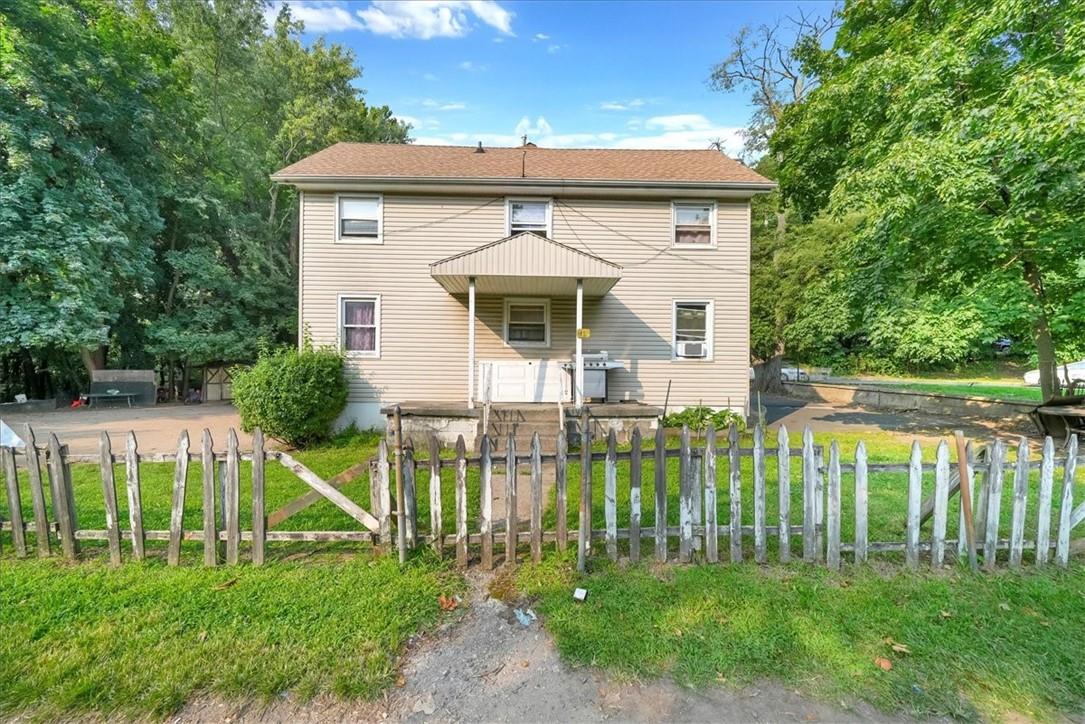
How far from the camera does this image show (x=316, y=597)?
3.25 m

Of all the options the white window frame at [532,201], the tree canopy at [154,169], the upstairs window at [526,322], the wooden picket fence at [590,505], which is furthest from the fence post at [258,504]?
the tree canopy at [154,169]

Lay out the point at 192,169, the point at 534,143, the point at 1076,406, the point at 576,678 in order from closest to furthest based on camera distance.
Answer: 1. the point at 576,678
2. the point at 1076,406
3. the point at 534,143
4. the point at 192,169

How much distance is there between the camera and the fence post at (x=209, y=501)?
3527 millimetres

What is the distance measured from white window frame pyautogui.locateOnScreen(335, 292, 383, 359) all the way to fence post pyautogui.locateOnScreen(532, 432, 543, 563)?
852cm

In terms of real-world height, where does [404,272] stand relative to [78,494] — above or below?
above

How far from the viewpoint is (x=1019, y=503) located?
3.60 meters

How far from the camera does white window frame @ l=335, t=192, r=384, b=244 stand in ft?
36.8

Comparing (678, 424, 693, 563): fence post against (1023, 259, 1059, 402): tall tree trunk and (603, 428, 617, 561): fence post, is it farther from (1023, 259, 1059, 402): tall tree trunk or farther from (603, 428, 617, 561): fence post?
(1023, 259, 1059, 402): tall tree trunk

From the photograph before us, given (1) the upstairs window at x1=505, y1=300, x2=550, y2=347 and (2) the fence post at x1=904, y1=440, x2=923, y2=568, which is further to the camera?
(1) the upstairs window at x1=505, y1=300, x2=550, y2=347

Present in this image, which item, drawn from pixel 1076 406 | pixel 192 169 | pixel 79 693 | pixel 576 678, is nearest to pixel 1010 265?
pixel 1076 406

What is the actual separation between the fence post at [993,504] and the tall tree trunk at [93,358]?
878 inches

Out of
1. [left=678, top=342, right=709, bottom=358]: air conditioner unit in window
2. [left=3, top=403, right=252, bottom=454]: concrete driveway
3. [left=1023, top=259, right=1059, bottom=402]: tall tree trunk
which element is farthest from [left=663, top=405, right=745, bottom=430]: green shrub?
[left=3, top=403, right=252, bottom=454]: concrete driveway

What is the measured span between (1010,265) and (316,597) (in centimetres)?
1270

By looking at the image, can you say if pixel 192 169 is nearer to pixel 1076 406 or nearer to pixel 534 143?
pixel 534 143
